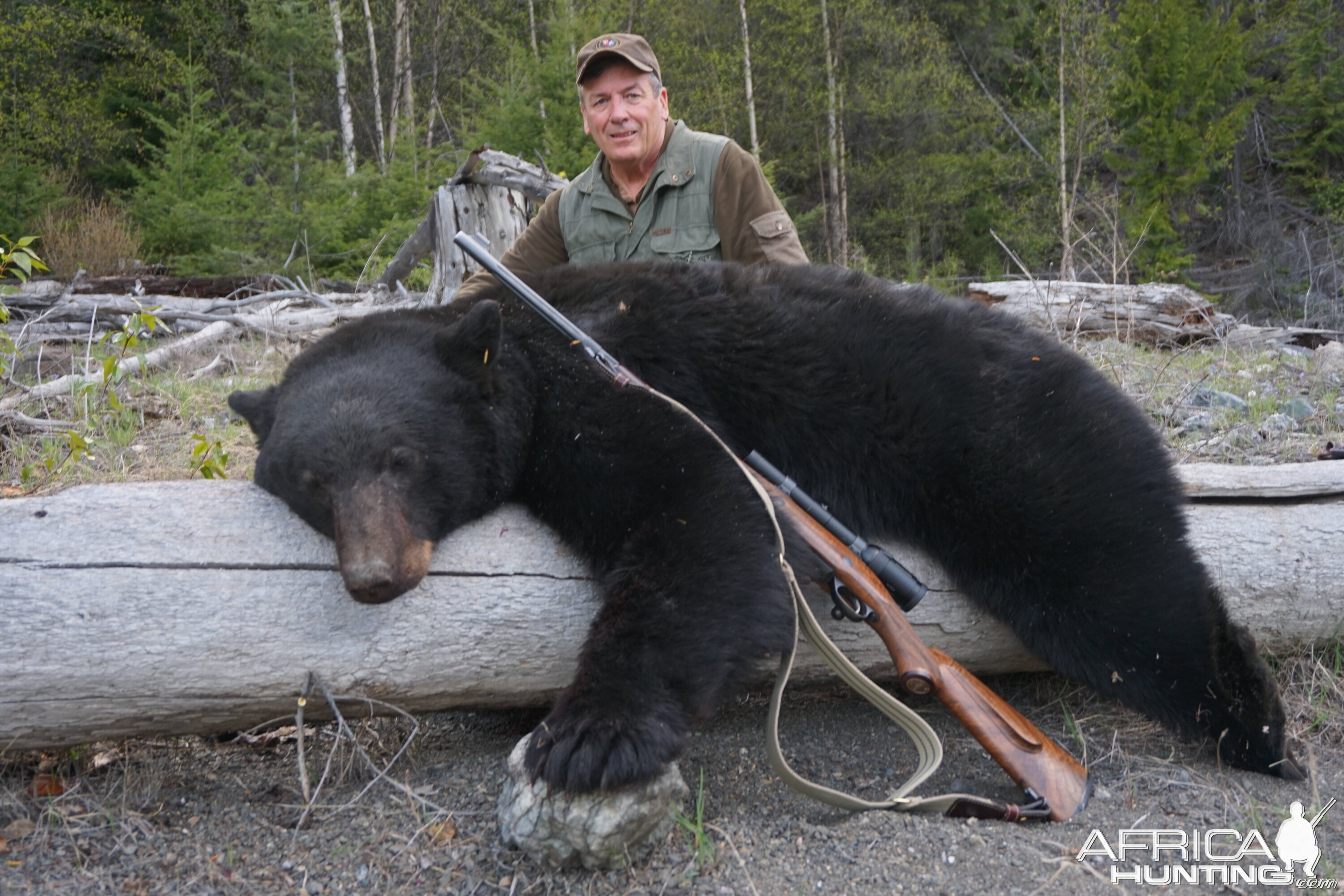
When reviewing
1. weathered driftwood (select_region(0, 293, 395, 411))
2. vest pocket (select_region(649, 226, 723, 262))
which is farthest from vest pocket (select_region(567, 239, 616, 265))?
weathered driftwood (select_region(0, 293, 395, 411))

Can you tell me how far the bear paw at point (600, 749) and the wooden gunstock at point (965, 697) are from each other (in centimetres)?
63

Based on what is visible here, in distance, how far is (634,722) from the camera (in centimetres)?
195

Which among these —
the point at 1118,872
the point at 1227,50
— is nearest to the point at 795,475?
the point at 1118,872

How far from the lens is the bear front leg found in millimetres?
1907

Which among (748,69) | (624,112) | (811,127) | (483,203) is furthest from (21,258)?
(811,127)

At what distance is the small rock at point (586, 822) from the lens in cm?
186

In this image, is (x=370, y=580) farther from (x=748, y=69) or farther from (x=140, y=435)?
(x=748, y=69)

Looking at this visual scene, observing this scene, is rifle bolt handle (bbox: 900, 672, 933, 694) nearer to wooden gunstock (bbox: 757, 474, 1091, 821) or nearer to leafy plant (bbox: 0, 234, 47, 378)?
wooden gunstock (bbox: 757, 474, 1091, 821)

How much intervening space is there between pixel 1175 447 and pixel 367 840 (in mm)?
3695

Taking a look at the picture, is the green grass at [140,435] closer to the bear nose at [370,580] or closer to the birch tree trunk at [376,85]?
the bear nose at [370,580]

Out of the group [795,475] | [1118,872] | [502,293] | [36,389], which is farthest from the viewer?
[36,389]

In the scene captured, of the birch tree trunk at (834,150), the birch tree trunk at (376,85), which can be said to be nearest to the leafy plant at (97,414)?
the birch tree trunk at (376,85)

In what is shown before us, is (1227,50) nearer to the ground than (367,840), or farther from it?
farther from it

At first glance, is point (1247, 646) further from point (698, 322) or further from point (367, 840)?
point (367, 840)
